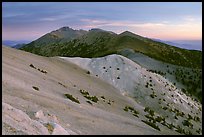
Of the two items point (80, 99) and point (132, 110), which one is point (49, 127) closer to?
point (80, 99)

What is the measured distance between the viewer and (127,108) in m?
29.8

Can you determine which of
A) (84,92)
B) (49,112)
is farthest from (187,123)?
(49,112)

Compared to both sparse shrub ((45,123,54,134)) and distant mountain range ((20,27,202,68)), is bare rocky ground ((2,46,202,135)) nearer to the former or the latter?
sparse shrub ((45,123,54,134))

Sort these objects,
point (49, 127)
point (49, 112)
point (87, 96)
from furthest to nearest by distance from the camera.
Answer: point (87, 96) < point (49, 112) < point (49, 127)

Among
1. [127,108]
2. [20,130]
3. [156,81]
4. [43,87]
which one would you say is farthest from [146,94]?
[20,130]

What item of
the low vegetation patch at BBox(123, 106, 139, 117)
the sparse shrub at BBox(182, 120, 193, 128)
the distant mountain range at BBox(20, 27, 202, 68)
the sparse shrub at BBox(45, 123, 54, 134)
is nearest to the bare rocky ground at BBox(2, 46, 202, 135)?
the sparse shrub at BBox(45, 123, 54, 134)

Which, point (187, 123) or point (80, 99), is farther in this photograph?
point (187, 123)

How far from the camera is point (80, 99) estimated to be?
26266 millimetres

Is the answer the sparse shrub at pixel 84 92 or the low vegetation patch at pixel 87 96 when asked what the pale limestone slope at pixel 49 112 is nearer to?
the low vegetation patch at pixel 87 96

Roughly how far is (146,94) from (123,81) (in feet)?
13.0

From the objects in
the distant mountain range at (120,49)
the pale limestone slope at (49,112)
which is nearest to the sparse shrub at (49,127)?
the pale limestone slope at (49,112)

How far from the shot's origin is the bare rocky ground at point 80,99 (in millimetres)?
15452

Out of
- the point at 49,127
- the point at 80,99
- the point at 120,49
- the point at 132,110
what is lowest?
the point at 132,110

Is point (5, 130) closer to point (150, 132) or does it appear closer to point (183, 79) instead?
point (150, 132)
